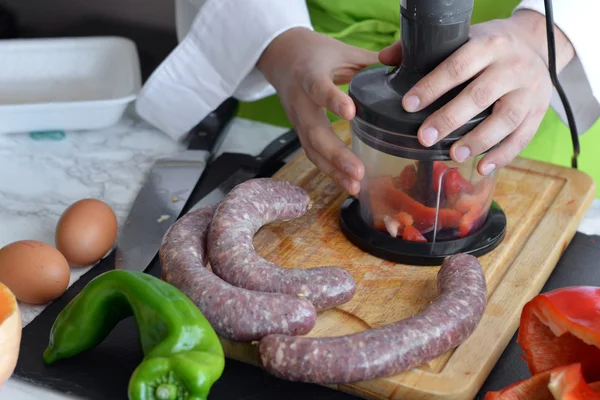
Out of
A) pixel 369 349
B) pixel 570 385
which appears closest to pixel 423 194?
pixel 369 349

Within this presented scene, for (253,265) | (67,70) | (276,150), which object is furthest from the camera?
(67,70)

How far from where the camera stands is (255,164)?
1609 mm

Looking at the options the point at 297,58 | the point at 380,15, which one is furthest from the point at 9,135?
the point at 380,15

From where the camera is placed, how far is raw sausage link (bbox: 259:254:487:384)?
40.1 inches

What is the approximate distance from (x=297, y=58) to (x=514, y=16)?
426 millimetres

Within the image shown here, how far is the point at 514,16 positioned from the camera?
1.50 m

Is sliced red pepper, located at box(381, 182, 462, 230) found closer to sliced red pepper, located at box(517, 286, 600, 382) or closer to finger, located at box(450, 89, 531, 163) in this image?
finger, located at box(450, 89, 531, 163)

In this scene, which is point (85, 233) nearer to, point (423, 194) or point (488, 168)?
point (423, 194)

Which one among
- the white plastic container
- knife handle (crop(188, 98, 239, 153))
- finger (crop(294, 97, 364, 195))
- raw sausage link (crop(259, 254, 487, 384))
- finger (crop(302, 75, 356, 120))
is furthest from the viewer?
the white plastic container

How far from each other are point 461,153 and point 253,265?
0.38 m

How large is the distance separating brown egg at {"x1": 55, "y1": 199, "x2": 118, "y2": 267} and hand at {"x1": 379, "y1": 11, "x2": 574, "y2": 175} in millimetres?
566

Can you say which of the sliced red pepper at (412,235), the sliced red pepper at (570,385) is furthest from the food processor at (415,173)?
the sliced red pepper at (570,385)

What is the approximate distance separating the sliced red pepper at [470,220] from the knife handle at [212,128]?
0.61 metres

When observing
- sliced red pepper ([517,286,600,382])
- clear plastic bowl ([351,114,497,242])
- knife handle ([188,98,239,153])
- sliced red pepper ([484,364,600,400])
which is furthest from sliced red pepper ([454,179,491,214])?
knife handle ([188,98,239,153])
